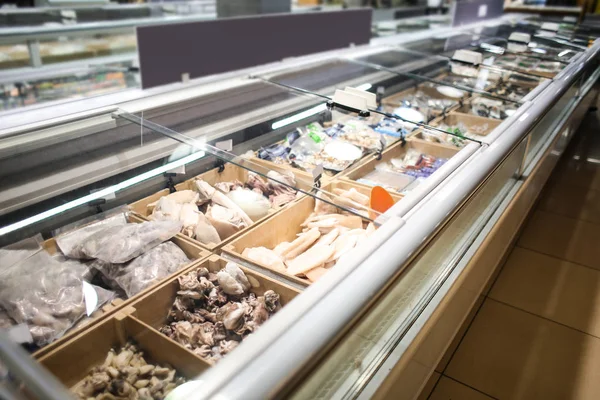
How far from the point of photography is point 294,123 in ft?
7.98

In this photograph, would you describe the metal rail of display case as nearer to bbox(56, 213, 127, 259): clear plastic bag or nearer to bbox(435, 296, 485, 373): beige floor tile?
bbox(56, 213, 127, 259): clear plastic bag

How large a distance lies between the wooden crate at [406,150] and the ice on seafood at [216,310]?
1.06 m

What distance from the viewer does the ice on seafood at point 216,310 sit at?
1.32m

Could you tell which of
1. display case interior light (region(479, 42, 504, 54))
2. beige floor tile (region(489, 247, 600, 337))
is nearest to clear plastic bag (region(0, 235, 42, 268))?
beige floor tile (region(489, 247, 600, 337))

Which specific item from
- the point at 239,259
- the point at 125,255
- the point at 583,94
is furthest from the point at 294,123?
the point at 583,94

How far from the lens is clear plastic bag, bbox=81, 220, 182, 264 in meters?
1.48

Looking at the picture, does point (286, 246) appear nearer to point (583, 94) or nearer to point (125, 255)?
point (125, 255)

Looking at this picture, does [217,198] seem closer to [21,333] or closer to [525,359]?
[21,333]

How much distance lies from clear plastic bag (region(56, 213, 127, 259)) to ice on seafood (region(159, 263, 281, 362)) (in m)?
0.35

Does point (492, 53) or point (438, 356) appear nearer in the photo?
point (438, 356)

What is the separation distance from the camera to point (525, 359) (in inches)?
90.4

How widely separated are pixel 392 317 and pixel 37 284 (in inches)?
41.6

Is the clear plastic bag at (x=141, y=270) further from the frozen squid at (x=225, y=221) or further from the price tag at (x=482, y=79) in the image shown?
the price tag at (x=482, y=79)

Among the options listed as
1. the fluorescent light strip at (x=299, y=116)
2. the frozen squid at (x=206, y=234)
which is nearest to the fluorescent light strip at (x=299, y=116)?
the fluorescent light strip at (x=299, y=116)
